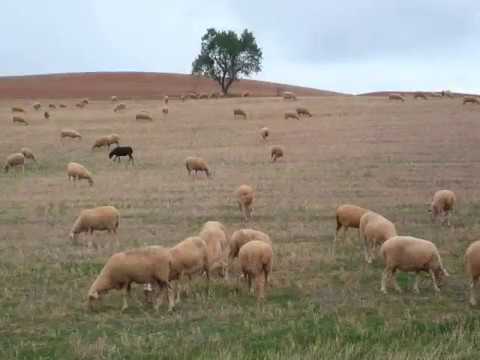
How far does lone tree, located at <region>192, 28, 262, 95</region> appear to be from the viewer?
86.8 meters

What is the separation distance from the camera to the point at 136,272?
38.0 ft

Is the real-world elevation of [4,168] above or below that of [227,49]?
below

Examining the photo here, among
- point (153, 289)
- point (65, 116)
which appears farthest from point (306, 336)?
point (65, 116)

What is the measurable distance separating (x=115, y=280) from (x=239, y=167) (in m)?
18.9

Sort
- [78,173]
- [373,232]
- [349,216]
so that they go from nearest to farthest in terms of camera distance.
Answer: [373,232] < [349,216] < [78,173]

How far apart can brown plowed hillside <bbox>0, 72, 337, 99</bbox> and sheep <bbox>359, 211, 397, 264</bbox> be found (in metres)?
71.9

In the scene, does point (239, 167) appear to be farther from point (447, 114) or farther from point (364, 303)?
point (447, 114)

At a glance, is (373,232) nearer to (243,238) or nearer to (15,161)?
(243,238)

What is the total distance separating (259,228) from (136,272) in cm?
673

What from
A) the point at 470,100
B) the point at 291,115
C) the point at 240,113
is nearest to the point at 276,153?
the point at 291,115

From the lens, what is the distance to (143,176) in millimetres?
28641

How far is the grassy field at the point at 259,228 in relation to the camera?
9.42 m

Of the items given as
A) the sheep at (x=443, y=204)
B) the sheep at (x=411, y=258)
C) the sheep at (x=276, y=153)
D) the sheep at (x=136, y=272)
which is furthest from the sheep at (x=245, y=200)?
the sheep at (x=276, y=153)

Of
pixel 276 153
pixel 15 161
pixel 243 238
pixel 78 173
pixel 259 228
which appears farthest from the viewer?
pixel 276 153
